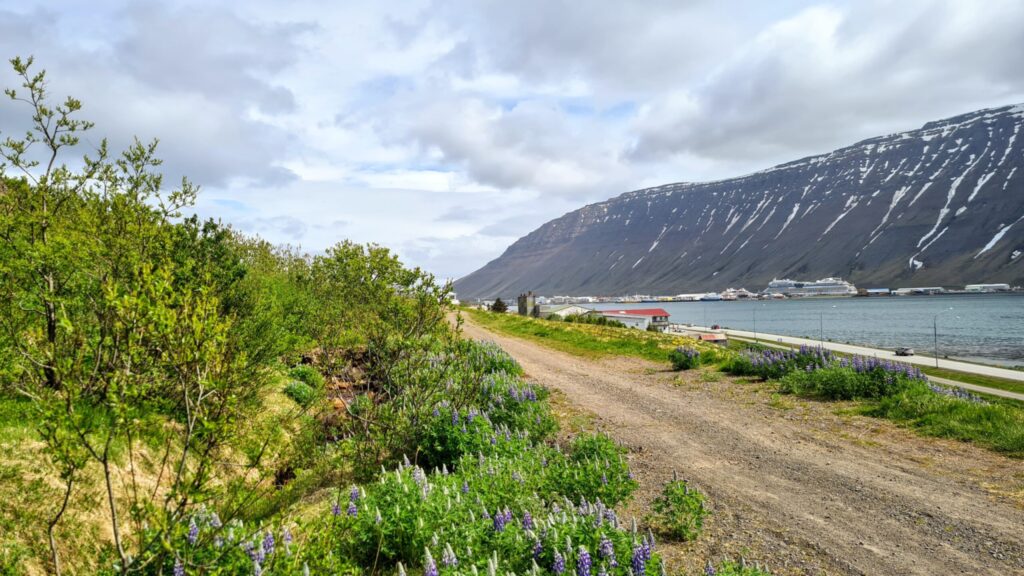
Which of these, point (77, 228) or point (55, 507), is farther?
point (77, 228)

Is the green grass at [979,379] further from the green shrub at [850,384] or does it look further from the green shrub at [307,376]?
the green shrub at [307,376]

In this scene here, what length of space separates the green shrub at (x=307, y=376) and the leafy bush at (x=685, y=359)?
1284 centimetres

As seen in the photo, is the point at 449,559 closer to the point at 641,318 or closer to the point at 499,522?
the point at 499,522

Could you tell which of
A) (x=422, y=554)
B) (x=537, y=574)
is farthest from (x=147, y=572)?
(x=537, y=574)

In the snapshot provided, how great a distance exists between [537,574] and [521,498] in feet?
6.05

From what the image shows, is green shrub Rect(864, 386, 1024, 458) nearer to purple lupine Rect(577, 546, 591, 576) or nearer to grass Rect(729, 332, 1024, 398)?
purple lupine Rect(577, 546, 591, 576)

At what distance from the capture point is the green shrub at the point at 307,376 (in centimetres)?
1587

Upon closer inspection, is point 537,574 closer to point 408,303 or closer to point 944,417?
point 408,303

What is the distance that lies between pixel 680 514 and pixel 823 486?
313 cm

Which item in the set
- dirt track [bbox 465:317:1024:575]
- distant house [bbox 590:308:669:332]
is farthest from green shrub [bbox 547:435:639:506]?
distant house [bbox 590:308:669:332]

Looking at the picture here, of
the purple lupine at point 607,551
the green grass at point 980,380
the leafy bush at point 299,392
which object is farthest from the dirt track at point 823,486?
the green grass at point 980,380

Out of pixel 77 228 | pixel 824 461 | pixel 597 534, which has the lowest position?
pixel 824 461

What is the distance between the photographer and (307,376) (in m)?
16.3

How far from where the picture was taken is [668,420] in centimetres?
1223
